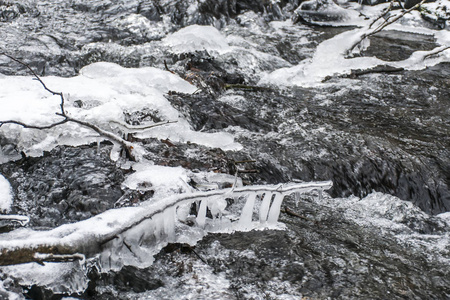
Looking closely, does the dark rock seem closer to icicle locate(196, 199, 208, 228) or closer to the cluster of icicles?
the cluster of icicles

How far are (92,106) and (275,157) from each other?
1.94 meters

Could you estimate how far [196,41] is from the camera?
7094mm

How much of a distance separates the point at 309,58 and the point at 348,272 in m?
5.87

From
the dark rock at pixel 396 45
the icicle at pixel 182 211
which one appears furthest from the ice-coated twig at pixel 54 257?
the dark rock at pixel 396 45

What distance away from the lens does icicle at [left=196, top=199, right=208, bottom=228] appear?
2.66 metres

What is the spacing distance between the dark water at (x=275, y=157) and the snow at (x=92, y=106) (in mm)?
134

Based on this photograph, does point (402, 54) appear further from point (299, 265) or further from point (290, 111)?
point (299, 265)

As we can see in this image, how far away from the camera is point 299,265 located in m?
2.69

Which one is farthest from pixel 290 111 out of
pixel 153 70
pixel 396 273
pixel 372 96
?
pixel 396 273

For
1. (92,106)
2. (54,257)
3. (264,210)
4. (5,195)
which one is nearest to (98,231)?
(54,257)

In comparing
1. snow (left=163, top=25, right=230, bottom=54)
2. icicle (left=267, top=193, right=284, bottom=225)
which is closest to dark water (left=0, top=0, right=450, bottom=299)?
icicle (left=267, top=193, right=284, bottom=225)

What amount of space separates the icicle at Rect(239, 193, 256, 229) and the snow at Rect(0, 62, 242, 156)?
137 centimetres

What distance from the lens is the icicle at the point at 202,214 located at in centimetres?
266

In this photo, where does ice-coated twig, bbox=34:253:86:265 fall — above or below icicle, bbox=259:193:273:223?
above
